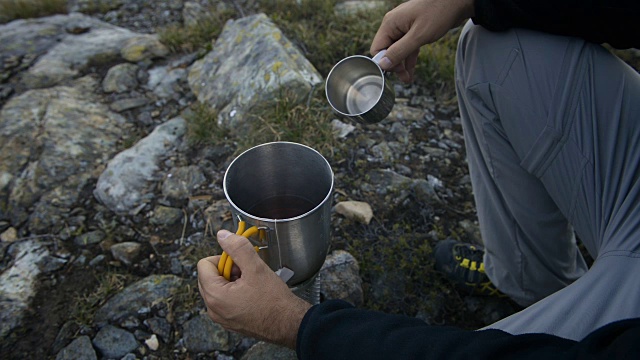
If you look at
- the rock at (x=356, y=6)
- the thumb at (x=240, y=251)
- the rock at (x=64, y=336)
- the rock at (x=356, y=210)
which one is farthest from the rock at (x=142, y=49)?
the thumb at (x=240, y=251)

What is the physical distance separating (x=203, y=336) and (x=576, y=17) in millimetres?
1786

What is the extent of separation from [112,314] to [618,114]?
2.03 metres

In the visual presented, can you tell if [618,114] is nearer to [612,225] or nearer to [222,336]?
[612,225]

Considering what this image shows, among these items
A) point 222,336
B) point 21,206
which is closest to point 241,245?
point 222,336

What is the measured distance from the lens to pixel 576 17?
155cm

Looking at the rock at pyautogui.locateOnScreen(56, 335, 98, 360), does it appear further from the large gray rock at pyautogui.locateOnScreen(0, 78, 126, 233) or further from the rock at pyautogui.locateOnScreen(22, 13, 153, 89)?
the rock at pyautogui.locateOnScreen(22, 13, 153, 89)

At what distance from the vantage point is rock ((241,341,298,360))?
5.89 feet

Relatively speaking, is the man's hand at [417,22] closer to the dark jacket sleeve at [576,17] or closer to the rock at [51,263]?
the dark jacket sleeve at [576,17]

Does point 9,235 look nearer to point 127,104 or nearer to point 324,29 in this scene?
point 127,104

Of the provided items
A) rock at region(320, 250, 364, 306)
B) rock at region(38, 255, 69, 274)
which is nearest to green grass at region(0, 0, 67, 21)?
rock at region(38, 255, 69, 274)

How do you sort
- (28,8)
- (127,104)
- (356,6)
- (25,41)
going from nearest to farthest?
(127,104) < (25,41) < (356,6) < (28,8)

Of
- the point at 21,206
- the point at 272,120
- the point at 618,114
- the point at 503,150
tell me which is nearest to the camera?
the point at 618,114

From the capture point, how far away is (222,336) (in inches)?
76.6

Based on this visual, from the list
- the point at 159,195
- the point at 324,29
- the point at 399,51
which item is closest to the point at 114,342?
the point at 159,195
